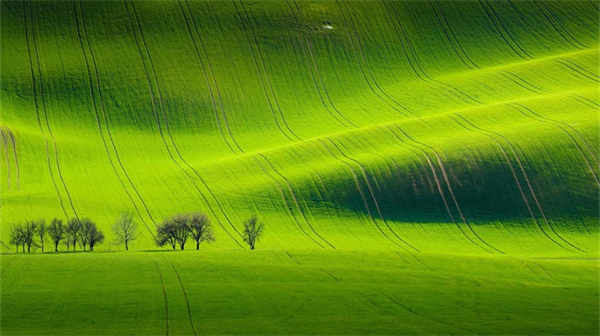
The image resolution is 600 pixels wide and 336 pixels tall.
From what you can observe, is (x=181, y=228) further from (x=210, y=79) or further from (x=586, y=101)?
(x=586, y=101)

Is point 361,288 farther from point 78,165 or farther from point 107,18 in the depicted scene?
point 107,18

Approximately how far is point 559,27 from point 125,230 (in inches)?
3290

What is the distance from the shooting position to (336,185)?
79.4m

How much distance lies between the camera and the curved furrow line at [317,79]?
104 metres

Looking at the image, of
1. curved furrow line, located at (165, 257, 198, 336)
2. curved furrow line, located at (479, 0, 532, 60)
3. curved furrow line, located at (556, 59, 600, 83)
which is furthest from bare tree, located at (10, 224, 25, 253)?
curved furrow line, located at (479, 0, 532, 60)

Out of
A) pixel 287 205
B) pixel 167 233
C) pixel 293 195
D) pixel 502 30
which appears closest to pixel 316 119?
pixel 293 195

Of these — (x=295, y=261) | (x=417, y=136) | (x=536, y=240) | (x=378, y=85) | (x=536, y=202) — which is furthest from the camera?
(x=378, y=85)

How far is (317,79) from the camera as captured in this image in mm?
114938

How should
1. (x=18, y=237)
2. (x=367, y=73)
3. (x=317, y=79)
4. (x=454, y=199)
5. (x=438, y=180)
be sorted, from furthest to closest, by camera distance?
(x=367, y=73) < (x=317, y=79) < (x=438, y=180) < (x=454, y=199) < (x=18, y=237)

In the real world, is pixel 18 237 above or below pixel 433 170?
below

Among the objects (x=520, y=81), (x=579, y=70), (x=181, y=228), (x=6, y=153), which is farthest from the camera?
(x=579, y=70)

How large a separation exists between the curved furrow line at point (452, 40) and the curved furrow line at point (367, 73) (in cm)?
1328

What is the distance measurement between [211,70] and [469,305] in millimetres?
78471

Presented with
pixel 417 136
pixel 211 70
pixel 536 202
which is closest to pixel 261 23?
pixel 211 70
